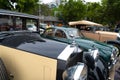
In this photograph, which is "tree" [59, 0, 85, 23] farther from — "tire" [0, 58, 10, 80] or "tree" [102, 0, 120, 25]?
"tire" [0, 58, 10, 80]

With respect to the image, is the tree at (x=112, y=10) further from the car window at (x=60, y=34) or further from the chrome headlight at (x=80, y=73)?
the chrome headlight at (x=80, y=73)

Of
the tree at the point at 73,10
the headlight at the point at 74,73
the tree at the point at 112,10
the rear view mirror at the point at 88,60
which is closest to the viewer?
the headlight at the point at 74,73

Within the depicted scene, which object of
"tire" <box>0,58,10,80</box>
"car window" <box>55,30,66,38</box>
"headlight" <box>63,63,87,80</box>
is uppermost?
"headlight" <box>63,63,87,80</box>

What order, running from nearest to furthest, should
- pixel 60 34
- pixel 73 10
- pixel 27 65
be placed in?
pixel 27 65, pixel 60 34, pixel 73 10

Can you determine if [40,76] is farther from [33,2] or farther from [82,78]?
[33,2]

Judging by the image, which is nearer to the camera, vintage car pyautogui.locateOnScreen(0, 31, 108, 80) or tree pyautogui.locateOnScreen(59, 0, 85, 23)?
vintage car pyautogui.locateOnScreen(0, 31, 108, 80)

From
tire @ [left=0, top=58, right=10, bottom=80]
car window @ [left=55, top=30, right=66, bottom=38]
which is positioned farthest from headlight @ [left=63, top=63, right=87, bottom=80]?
car window @ [left=55, top=30, right=66, bottom=38]

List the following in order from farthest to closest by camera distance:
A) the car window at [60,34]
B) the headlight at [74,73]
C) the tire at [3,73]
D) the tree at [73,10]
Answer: the tree at [73,10]
the car window at [60,34]
the tire at [3,73]
the headlight at [74,73]

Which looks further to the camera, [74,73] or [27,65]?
[27,65]

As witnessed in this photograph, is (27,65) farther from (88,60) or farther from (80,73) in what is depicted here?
(88,60)

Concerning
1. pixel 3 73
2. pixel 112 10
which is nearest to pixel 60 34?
pixel 3 73

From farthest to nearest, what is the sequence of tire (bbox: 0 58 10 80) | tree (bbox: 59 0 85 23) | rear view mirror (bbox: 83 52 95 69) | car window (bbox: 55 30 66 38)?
tree (bbox: 59 0 85 23) → car window (bbox: 55 30 66 38) → rear view mirror (bbox: 83 52 95 69) → tire (bbox: 0 58 10 80)

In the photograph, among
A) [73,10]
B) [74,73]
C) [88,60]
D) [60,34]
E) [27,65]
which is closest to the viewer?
[74,73]

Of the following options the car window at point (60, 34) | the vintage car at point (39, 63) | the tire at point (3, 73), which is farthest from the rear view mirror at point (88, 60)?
the car window at point (60, 34)
